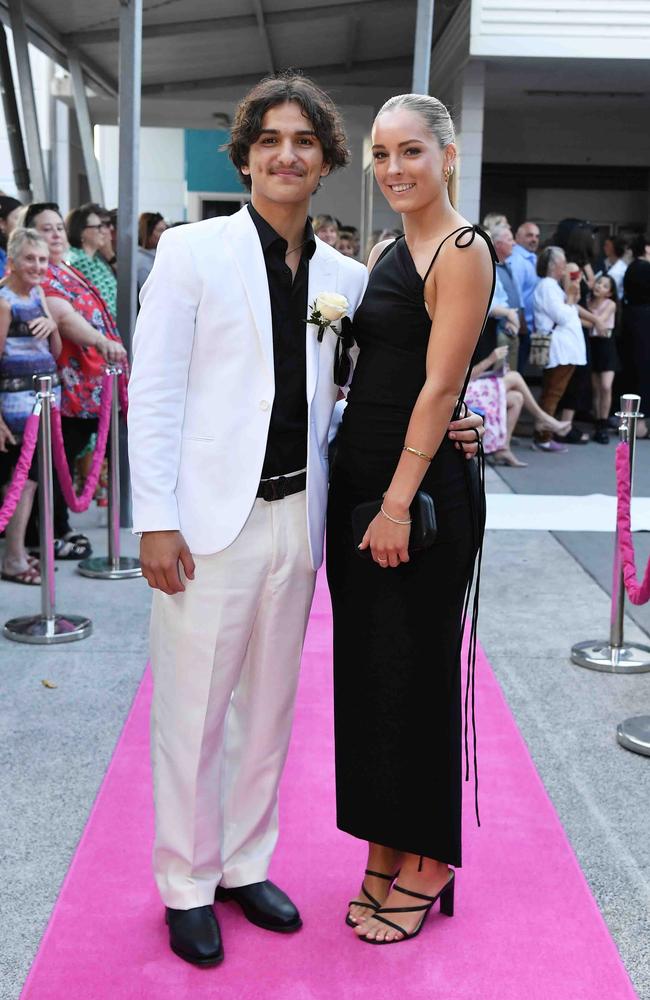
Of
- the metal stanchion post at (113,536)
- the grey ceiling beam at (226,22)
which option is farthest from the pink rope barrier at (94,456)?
the grey ceiling beam at (226,22)

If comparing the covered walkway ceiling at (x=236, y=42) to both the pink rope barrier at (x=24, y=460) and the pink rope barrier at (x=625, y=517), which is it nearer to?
the pink rope barrier at (x=24, y=460)

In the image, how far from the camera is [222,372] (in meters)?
2.69

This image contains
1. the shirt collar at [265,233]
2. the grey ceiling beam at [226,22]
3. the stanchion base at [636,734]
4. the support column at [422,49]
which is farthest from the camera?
the grey ceiling beam at [226,22]

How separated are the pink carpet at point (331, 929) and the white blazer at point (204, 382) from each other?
0.99 meters

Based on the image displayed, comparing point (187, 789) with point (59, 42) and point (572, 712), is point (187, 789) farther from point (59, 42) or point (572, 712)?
point (59, 42)

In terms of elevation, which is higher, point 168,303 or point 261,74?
point 261,74

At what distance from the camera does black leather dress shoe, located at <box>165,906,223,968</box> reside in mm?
2838

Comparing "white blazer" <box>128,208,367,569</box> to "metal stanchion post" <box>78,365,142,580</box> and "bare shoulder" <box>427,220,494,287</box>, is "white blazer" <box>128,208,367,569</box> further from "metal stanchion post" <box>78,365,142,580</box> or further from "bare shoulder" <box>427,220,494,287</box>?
"metal stanchion post" <box>78,365,142,580</box>

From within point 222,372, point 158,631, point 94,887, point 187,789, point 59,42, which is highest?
point 59,42

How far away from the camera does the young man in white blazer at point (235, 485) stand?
2666 mm

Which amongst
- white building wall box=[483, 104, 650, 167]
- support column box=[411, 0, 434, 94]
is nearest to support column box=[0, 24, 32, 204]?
support column box=[411, 0, 434, 94]

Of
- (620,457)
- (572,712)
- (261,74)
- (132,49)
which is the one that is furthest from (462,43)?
(572,712)

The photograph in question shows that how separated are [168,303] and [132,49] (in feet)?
17.3

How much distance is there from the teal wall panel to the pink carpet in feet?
72.2
